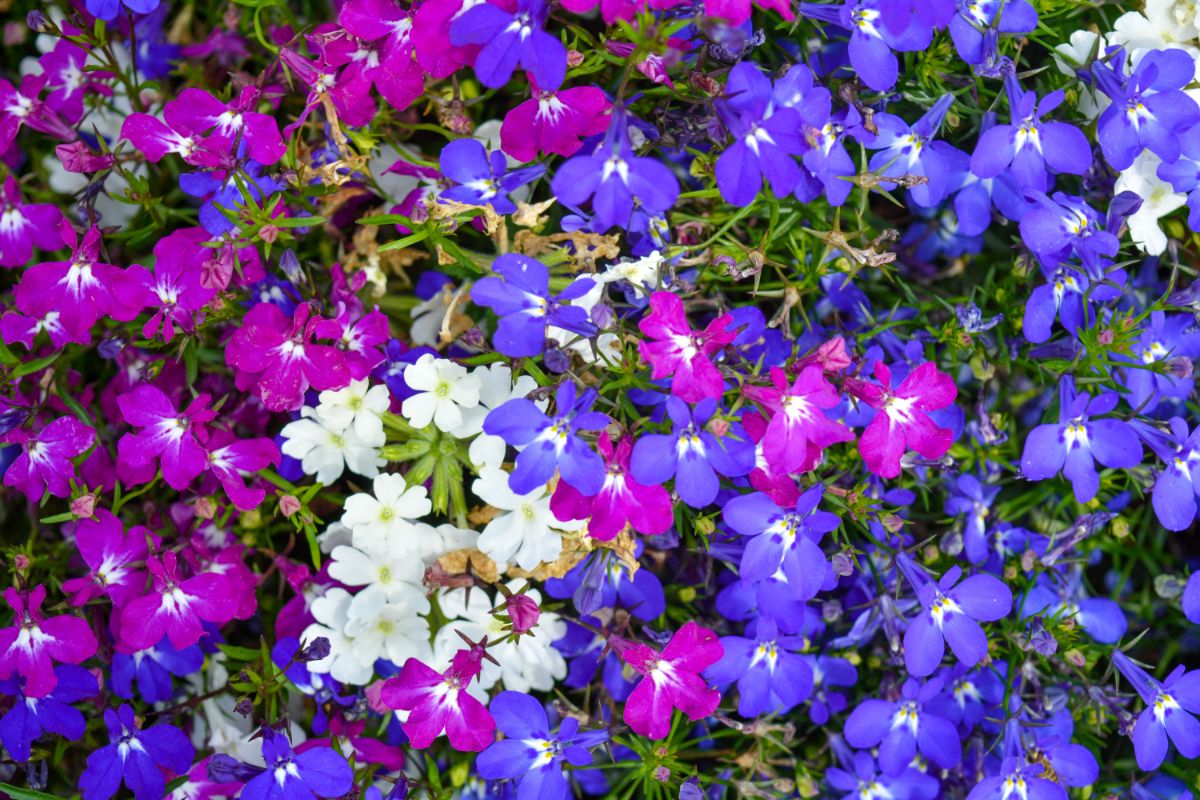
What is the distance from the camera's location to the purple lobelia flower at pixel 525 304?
154 cm

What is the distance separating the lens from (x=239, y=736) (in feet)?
6.17

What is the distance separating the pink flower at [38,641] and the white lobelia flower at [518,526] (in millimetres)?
674

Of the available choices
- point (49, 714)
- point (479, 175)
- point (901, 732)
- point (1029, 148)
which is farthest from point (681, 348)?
point (49, 714)

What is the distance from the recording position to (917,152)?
171 cm

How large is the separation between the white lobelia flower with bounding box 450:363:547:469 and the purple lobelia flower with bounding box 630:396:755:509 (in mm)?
200

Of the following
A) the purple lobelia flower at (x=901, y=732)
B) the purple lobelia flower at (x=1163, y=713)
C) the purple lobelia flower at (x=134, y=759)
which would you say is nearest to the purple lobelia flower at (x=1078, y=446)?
the purple lobelia flower at (x=1163, y=713)

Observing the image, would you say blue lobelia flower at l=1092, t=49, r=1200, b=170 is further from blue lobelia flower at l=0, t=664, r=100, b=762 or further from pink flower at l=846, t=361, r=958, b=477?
blue lobelia flower at l=0, t=664, r=100, b=762

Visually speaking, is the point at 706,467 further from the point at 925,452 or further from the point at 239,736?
the point at 239,736

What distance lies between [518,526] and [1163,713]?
1.12m

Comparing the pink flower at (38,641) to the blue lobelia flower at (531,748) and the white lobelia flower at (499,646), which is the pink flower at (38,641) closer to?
the white lobelia flower at (499,646)

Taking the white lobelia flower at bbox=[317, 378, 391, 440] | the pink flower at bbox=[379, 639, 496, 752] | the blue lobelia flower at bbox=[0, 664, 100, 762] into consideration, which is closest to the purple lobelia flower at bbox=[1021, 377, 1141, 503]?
the pink flower at bbox=[379, 639, 496, 752]

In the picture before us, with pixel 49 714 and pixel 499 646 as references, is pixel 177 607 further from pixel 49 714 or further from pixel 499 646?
pixel 499 646

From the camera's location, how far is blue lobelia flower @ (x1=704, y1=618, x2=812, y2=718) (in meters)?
1.77

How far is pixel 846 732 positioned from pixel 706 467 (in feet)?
1.91
